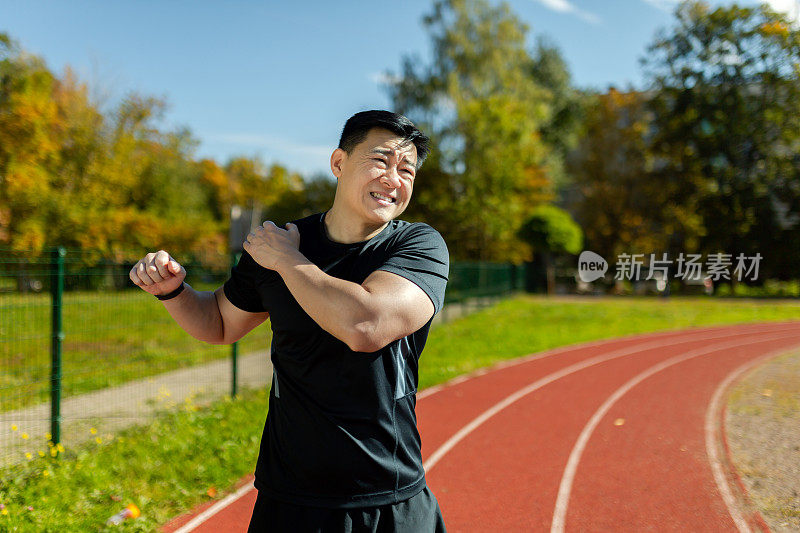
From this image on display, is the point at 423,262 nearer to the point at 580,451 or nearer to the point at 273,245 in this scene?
the point at 273,245

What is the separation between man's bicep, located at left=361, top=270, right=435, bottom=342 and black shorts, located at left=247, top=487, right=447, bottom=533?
0.46 meters

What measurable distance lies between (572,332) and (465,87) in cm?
1700

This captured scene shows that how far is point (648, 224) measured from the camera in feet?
97.6

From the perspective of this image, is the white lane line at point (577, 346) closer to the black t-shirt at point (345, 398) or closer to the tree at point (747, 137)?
the tree at point (747, 137)

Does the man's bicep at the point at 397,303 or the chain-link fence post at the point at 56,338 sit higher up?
the man's bicep at the point at 397,303

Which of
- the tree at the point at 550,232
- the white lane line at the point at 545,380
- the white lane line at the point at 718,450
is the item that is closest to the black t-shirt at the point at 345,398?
the white lane line at the point at 718,450

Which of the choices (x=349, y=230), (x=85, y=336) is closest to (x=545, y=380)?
(x=85, y=336)

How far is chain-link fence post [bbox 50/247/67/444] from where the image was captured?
17.1ft

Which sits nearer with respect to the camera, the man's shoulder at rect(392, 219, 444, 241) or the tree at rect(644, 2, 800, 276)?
the man's shoulder at rect(392, 219, 444, 241)

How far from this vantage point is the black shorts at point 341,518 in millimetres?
1508

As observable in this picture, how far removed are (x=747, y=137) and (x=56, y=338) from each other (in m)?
6.63

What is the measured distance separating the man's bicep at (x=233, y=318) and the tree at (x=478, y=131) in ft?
85.8

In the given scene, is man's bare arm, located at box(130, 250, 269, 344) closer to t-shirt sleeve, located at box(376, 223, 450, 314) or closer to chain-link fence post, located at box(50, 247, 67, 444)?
t-shirt sleeve, located at box(376, 223, 450, 314)

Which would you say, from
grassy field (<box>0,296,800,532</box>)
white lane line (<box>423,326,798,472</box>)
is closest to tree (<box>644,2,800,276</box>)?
grassy field (<box>0,296,800,532</box>)
